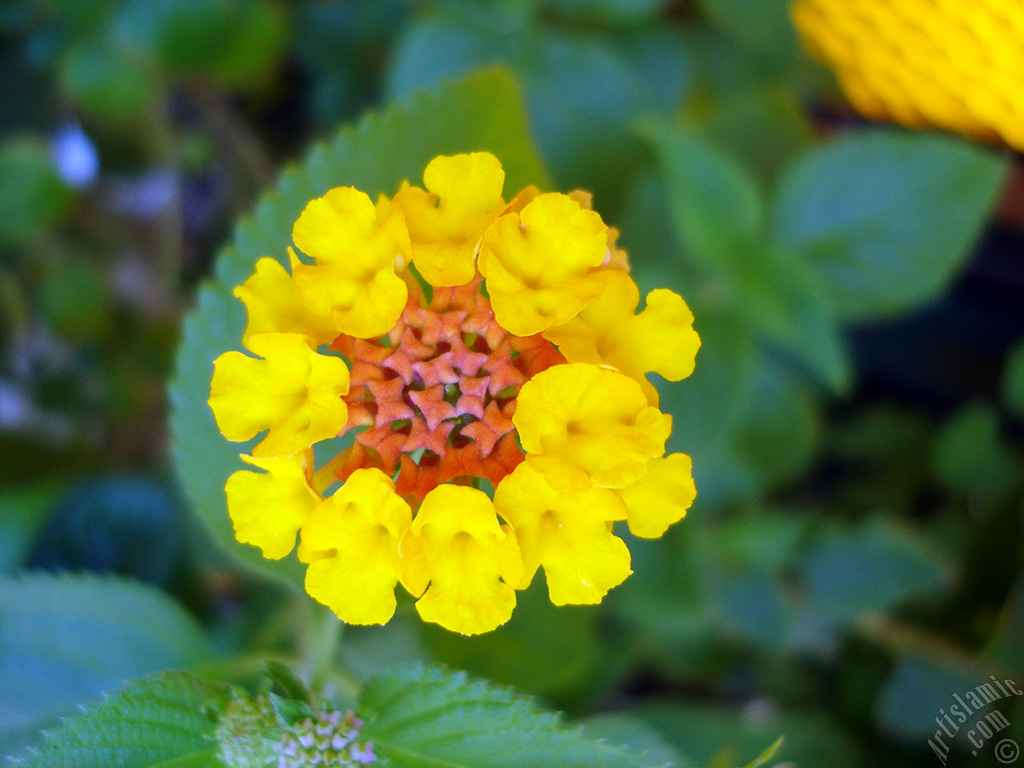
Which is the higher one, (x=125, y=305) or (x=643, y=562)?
(x=125, y=305)

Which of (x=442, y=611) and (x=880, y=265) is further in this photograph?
(x=880, y=265)

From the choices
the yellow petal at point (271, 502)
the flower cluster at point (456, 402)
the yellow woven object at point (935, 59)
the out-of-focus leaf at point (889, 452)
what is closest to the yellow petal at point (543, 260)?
the flower cluster at point (456, 402)

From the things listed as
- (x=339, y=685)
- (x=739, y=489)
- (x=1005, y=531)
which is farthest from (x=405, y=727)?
(x=1005, y=531)

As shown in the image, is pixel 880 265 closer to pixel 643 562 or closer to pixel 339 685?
pixel 643 562

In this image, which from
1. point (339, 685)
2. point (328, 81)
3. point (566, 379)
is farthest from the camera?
point (328, 81)

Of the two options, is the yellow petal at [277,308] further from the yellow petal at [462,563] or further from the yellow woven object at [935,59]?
the yellow woven object at [935,59]

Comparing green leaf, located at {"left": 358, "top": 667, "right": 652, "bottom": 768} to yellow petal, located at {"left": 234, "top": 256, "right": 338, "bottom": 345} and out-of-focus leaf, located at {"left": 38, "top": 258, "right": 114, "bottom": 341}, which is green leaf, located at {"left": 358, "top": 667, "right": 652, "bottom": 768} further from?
out-of-focus leaf, located at {"left": 38, "top": 258, "right": 114, "bottom": 341}
